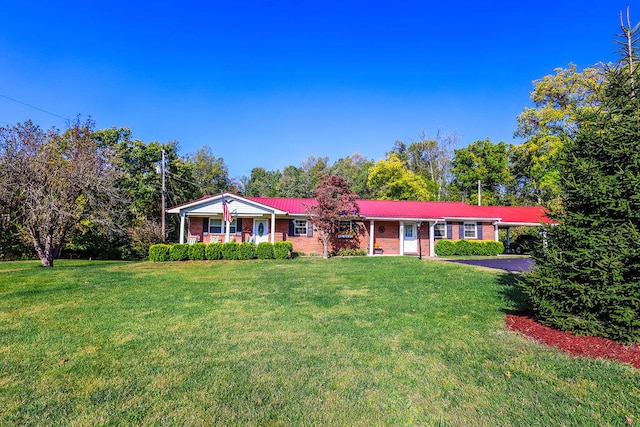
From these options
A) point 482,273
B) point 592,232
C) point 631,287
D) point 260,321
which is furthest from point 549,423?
point 482,273

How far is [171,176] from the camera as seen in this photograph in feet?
95.0

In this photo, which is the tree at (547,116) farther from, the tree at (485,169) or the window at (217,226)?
the window at (217,226)

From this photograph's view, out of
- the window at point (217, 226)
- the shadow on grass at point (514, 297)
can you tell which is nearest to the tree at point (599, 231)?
the shadow on grass at point (514, 297)

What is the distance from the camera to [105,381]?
3500 mm

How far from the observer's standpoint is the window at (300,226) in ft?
66.3

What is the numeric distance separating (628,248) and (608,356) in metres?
1.42

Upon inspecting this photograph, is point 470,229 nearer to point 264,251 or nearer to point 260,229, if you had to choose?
point 264,251

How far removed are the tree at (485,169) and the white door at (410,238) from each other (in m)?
17.9

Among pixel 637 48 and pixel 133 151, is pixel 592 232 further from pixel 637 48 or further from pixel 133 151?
pixel 133 151

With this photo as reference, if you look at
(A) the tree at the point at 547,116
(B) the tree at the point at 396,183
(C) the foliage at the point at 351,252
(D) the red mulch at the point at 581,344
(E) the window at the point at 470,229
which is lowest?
(D) the red mulch at the point at 581,344

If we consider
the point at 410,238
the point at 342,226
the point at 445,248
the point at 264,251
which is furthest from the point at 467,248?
the point at 264,251

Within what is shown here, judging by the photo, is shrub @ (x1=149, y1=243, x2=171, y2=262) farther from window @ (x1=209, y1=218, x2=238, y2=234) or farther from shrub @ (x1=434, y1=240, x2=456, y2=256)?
A: shrub @ (x1=434, y1=240, x2=456, y2=256)

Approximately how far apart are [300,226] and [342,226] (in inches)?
102

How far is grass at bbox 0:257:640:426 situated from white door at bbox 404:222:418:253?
1334 centimetres
